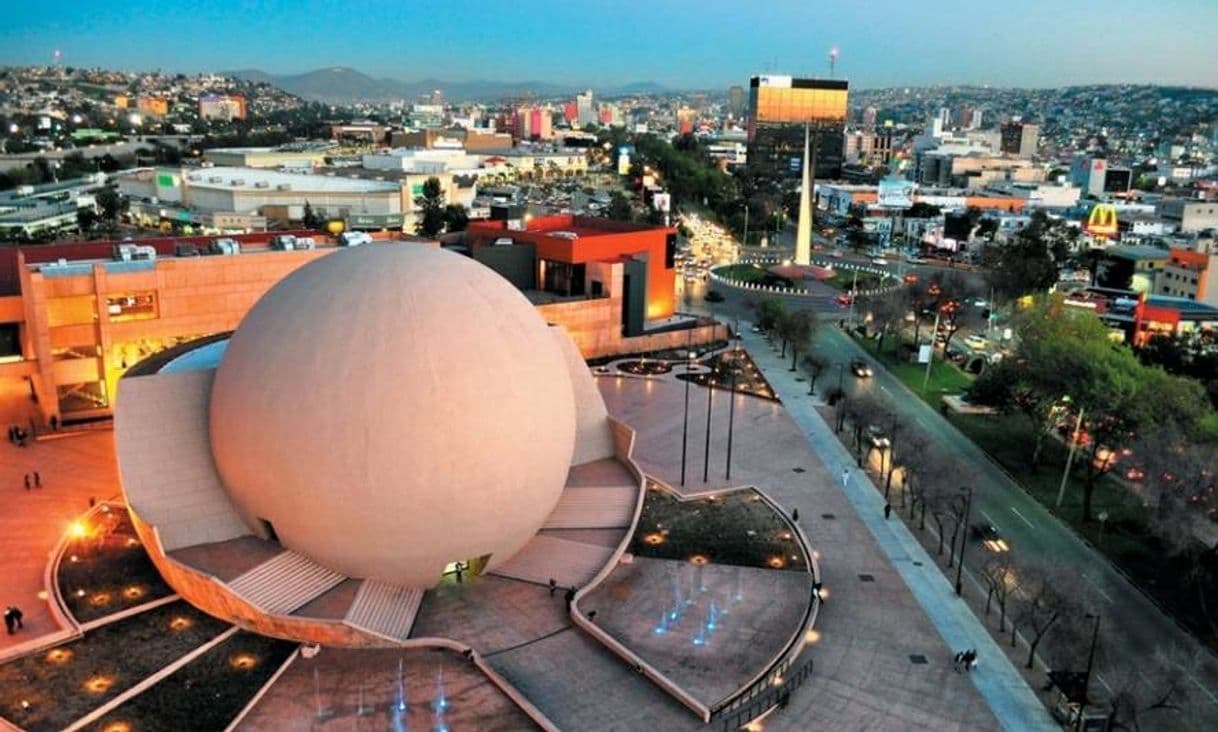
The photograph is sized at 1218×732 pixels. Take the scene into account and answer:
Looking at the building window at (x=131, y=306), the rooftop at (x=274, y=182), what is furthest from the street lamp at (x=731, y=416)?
the rooftop at (x=274, y=182)

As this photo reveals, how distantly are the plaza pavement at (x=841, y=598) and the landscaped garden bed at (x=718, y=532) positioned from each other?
4.42 ft

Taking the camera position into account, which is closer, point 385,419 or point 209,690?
point 209,690

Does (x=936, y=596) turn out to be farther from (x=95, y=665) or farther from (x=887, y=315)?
(x=887, y=315)

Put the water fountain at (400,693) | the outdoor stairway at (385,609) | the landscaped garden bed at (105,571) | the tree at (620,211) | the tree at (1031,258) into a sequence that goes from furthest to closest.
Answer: the tree at (620,211) → the tree at (1031,258) → the landscaped garden bed at (105,571) → the outdoor stairway at (385,609) → the water fountain at (400,693)

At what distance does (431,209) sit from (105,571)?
→ 7544cm

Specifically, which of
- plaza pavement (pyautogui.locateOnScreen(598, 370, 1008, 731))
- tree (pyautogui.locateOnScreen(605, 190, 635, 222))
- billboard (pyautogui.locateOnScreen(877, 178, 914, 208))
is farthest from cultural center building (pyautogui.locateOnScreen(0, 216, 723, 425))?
billboard (pyautogui.locateOnScreen(877, 178, 914, 208))

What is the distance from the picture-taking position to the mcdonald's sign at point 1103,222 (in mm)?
114875

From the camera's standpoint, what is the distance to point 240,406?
26891 mm

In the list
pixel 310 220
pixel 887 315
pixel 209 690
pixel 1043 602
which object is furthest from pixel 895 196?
pixel 209 690

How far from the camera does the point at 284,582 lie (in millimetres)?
26516

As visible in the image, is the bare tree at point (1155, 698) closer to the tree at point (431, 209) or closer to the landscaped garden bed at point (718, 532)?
the landscaped garden bed at point (718, 532)

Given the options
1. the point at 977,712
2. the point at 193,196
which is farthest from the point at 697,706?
the point at 193,196

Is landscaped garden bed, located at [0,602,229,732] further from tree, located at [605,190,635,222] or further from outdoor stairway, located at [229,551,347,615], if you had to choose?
tree, located at [605,190,635,222]

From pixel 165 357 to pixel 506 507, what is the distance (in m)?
16.5
